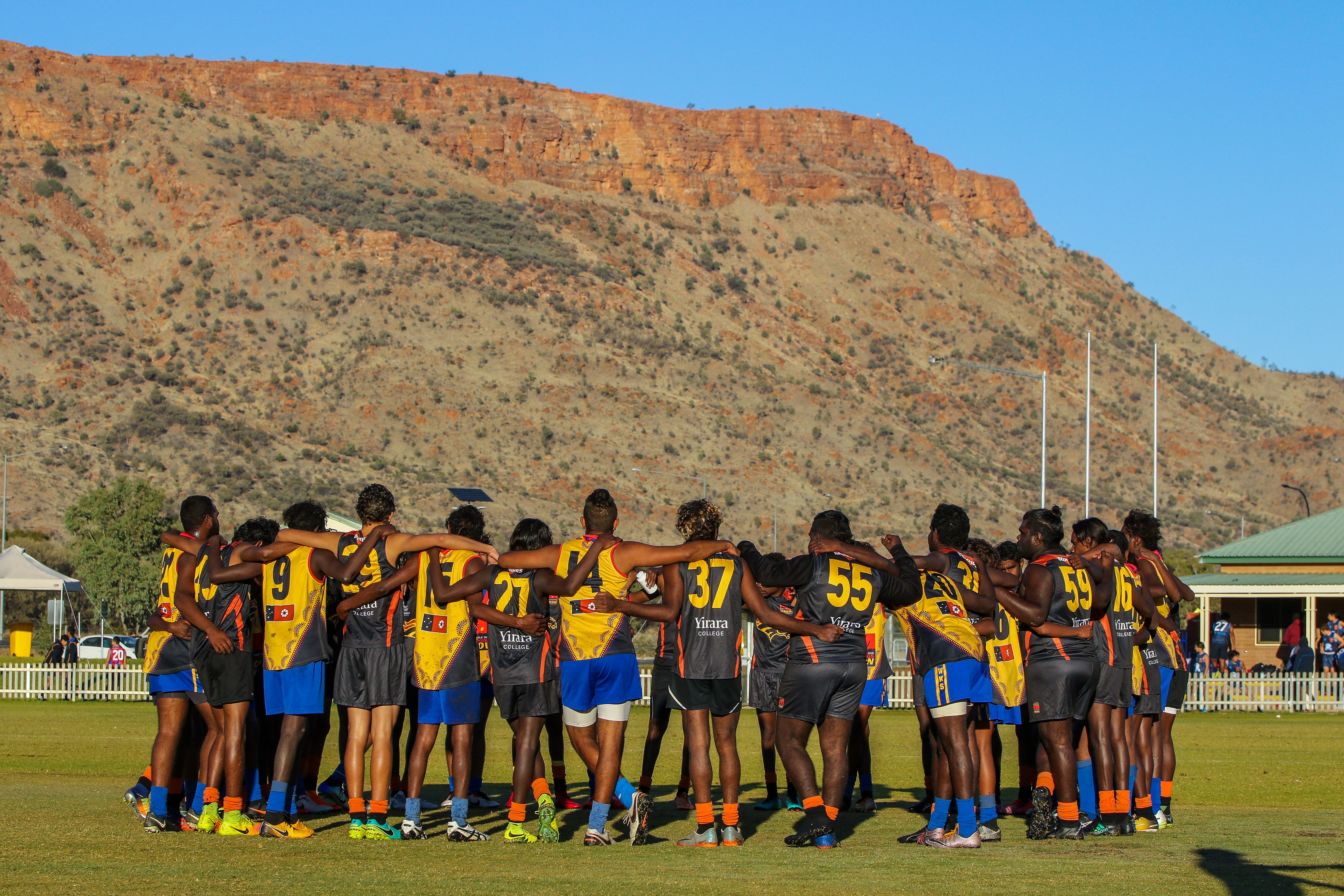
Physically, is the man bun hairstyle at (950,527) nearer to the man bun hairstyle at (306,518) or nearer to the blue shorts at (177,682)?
the man bun hairstyle at (306,518)

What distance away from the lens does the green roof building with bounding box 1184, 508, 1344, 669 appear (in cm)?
3672

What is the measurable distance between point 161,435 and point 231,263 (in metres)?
18.7

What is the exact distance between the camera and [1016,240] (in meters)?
126

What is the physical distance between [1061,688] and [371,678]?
4.51 m

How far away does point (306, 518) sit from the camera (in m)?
9.73

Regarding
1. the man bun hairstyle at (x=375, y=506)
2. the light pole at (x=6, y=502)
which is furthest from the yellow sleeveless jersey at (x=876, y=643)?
the light pole at (x=6, y=502)

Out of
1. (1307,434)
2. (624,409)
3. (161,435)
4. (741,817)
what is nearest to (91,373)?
(161,435)

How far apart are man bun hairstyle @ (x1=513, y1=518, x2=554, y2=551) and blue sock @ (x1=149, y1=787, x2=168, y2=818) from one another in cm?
266

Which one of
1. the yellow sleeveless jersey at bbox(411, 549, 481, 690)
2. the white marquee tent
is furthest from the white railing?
the yellow sleeveless jersey at bbox(411, 549, 481, 690)

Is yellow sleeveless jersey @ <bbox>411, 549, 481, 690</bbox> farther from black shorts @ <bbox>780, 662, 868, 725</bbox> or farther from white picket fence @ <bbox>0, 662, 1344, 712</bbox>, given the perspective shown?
white picket fence @ <bbox>0, 662, 1344, 712</bbox>

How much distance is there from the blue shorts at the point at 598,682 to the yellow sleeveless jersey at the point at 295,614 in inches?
64.0

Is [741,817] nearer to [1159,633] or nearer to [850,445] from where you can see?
[1159,633]

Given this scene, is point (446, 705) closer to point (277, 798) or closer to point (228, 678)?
point (277, 798)

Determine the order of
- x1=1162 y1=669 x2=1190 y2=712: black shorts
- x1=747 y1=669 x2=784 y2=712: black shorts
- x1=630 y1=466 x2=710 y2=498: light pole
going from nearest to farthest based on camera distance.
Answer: x1=1162 y1=669 x2=1190 y2=712: black shorts
x1=747 y1=669 x2=784 y2=712: black shorts
x1=630 y1=466 x2=710 y2=498: light pole
